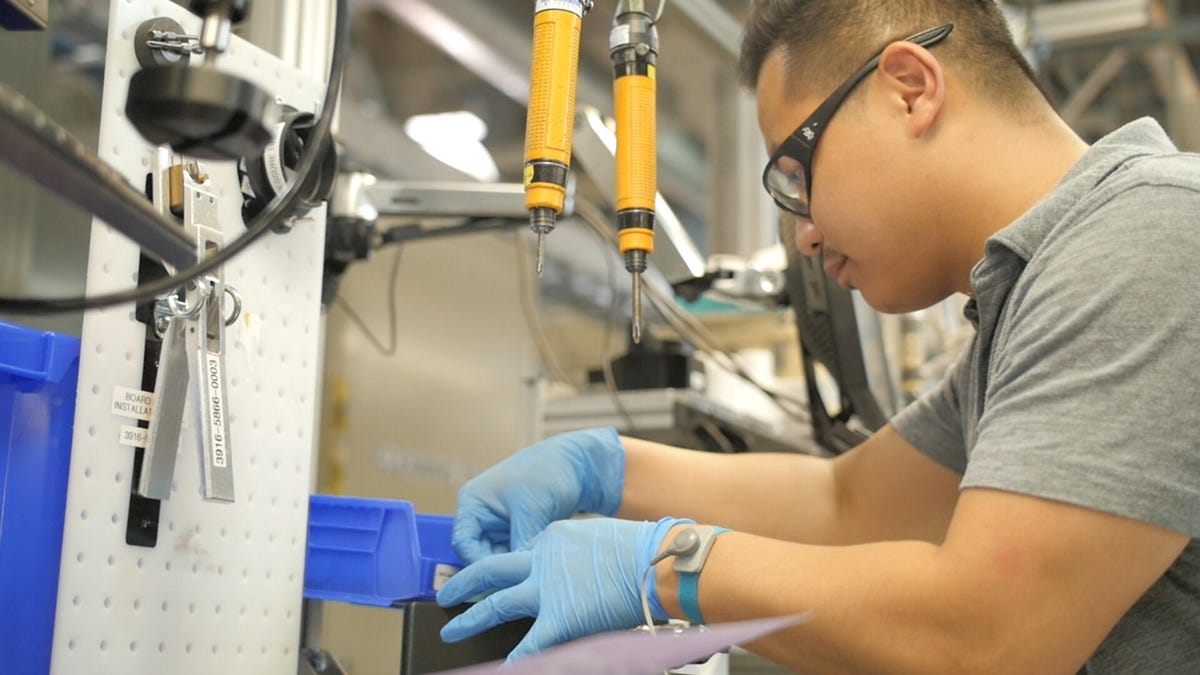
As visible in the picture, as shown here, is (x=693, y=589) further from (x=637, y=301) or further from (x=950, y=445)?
(x=950, y=445)

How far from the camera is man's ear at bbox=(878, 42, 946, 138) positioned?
111cm

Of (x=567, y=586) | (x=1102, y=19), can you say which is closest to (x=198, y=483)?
(x=567, y=586)

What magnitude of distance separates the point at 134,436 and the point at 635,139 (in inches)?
18.8

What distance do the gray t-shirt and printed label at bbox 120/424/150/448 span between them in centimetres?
65

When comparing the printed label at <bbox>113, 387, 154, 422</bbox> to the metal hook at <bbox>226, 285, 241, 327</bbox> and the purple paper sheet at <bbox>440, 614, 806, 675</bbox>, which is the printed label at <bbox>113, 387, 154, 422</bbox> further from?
the purple paper sheet at <bbox>440, 614, 806, 675</bbox>

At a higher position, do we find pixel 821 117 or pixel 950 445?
pixel 821 117

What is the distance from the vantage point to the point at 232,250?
0.65m

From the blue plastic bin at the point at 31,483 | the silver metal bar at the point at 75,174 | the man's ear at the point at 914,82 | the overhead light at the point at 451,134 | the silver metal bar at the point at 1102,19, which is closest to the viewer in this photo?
the silver metal bar at the point at 75,174

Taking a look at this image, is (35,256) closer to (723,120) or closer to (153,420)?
(723,120)

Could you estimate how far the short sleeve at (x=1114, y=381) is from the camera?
2.66 feet

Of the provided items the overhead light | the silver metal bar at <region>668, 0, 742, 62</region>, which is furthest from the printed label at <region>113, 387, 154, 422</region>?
the overhead light

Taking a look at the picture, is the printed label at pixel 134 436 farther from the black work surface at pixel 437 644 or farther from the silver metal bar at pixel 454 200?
the silver metal bar at pixel 454 200

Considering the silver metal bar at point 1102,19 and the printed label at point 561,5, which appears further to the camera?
the silver metal bar at point 1102,19

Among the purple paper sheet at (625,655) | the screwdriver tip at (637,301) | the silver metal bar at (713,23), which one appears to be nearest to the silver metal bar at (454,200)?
the screwdriver tip at (637,301)
